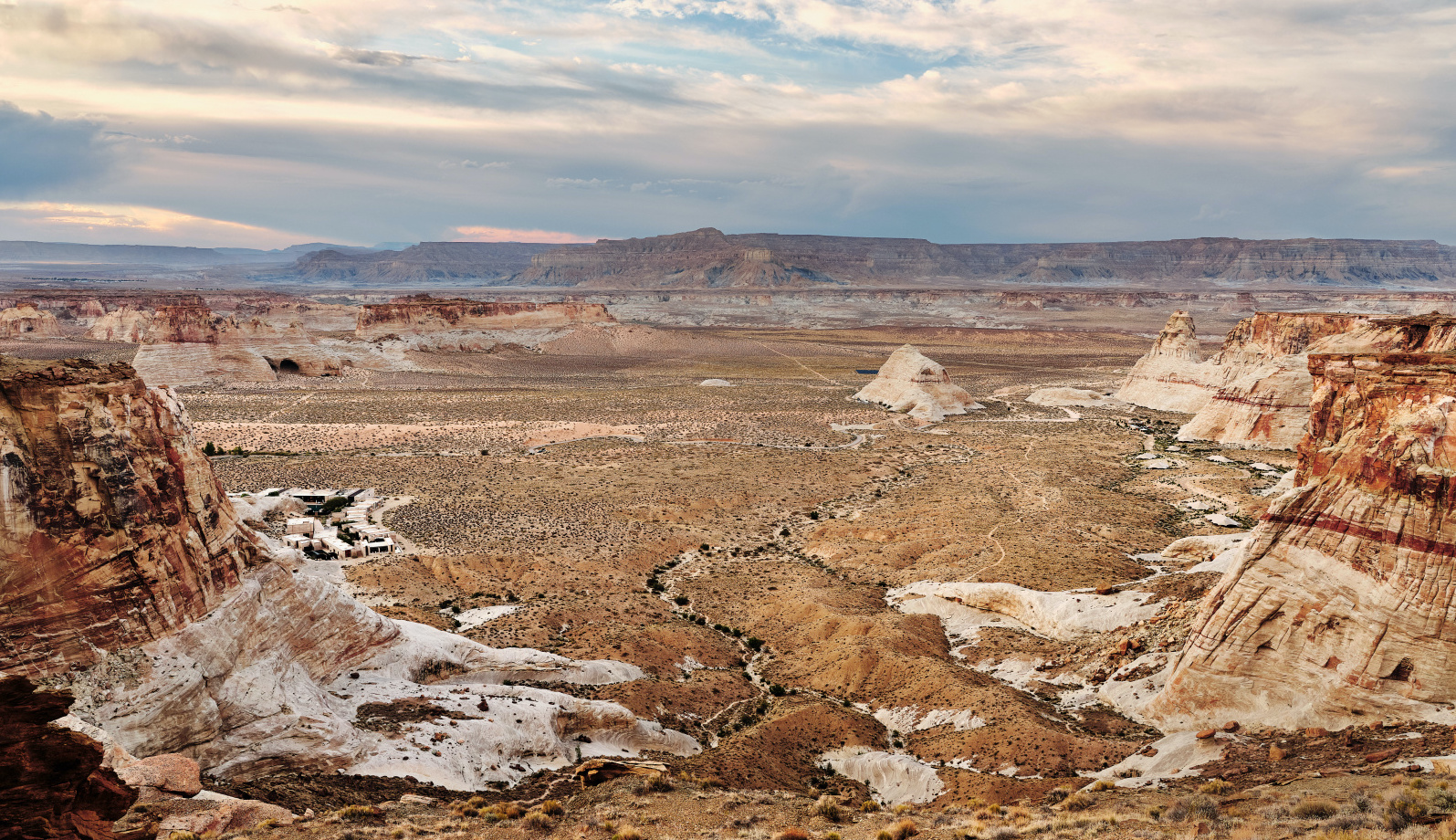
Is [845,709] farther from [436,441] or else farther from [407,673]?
[436,441]

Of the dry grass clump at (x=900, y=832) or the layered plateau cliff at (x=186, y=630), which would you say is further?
the layered plateau cliff at (x=186, y=630)

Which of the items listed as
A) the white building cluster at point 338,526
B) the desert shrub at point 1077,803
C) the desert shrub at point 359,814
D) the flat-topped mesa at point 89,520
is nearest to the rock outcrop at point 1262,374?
the desert shrub at point 1077,803

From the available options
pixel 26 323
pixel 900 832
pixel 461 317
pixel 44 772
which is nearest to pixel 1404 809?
pixel 900 832

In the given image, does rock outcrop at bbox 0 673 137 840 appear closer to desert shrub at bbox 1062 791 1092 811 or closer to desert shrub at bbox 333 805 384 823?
desert shrub at bbox 333 805 384 823

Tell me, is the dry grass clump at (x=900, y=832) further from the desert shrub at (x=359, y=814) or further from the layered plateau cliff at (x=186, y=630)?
the desert shrub at (x=359, y=814)

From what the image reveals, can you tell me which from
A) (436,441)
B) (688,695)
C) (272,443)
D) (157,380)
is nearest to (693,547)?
(688,695)
